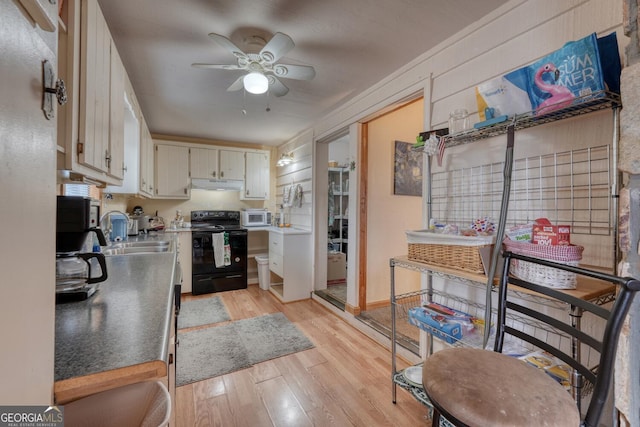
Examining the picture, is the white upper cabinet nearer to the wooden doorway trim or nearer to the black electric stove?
the wooden doorway trim

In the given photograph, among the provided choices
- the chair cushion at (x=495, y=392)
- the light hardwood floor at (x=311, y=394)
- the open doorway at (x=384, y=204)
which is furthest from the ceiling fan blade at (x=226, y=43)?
the light hardwood floor at (x=311, y=394)

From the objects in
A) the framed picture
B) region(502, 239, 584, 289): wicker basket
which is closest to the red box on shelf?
region(502, 239, 584, 289): wicker basket

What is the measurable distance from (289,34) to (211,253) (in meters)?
3.04

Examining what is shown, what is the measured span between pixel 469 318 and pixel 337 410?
980mm

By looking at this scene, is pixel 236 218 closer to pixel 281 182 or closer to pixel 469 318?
pixel 281 182

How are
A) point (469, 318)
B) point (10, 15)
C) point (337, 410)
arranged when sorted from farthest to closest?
point (337, 410) < point (469, 318) < point (10, 15)

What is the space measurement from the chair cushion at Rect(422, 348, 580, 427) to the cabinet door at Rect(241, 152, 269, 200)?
4044mm

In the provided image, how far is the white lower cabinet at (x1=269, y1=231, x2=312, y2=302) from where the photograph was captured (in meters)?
3.49

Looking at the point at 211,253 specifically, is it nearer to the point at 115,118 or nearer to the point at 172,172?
the point at 172,172

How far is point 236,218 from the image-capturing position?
14.5 ft

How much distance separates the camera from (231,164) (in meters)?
4.39

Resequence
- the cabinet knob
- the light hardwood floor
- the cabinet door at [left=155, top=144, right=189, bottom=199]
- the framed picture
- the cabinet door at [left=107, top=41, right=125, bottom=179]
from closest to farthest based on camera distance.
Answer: the cabinet knob, the cabinet door at [left=107, top=41, right=125, bottom=179], the light hardwood floor, the framed picture, the cabinet door at [left=155, top=144, right=189, bottom=199]

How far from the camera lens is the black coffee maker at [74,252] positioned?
1061 millimetres

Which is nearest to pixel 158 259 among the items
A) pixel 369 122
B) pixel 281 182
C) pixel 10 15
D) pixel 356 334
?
pixel 10 15
